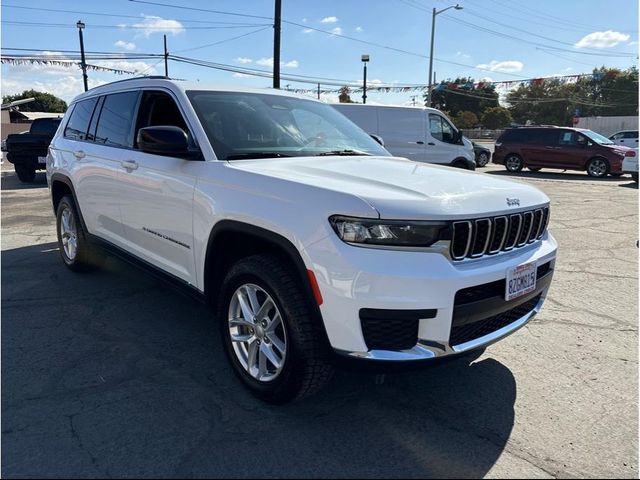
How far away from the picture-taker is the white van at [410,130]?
13.6 m

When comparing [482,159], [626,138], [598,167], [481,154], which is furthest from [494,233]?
[626,138]

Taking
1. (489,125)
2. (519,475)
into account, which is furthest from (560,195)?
(489,125)

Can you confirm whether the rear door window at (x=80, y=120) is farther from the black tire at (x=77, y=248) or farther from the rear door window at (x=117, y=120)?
the black tire at (x=77, y=248)

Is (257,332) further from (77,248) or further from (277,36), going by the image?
(277,36)

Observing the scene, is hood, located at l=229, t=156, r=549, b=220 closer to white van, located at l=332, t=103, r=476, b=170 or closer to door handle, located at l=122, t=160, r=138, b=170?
door handle, located at l=122, t=160, r=138, b=170

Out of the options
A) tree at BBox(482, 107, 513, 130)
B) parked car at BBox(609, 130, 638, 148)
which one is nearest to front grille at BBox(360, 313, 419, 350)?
parked car at BBox(609, 130, 638, 148)

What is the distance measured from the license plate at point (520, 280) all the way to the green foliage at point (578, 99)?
9035 cm

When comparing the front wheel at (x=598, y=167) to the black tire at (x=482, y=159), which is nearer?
the front wheel at (x=598, y=167)

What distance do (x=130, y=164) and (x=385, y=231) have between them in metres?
2.46

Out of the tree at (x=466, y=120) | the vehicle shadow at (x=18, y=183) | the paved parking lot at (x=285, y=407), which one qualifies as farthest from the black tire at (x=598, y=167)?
the tree at (x=466, y=120)

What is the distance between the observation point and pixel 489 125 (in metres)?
82.2

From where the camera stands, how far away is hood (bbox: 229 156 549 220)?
2354mm

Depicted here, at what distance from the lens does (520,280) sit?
2719 mm

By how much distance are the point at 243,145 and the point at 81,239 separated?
270 cm
